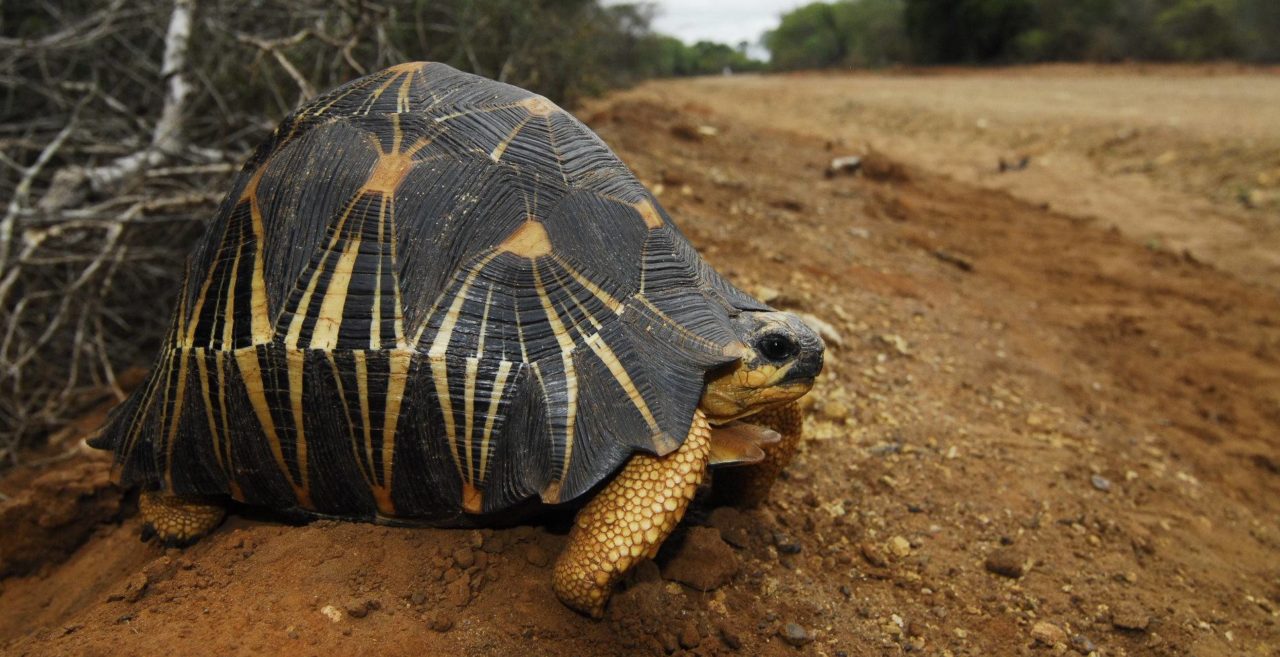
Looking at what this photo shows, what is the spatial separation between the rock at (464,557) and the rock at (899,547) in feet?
4.81

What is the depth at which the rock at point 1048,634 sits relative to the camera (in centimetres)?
246

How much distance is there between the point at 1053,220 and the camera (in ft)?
26.2

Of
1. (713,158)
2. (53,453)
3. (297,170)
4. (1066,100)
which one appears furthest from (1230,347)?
(1066,100)

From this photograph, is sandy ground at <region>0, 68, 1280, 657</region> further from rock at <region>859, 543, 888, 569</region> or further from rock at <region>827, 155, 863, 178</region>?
rock at <region>827, 155, 863, 178</region>

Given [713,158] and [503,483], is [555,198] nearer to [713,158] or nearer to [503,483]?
[503,483]

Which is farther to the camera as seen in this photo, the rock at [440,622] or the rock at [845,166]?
the rock at [845,166]

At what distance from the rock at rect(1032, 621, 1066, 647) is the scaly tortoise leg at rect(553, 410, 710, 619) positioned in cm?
130

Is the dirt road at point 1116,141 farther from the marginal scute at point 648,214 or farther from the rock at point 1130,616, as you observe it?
the marginal scute at point 648,214

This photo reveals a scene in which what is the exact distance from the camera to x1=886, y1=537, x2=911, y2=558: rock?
2.77 m

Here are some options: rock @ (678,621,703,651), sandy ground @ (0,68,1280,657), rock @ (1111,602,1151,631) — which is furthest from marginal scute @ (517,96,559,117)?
rock @ (1111,602,1151,631)

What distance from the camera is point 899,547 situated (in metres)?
2.79

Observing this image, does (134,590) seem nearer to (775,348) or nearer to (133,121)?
(775,348)

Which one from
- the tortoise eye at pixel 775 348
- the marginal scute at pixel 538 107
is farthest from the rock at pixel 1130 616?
the marginal scute at pixel 538 107

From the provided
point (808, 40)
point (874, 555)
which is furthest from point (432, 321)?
point (808, 40)
